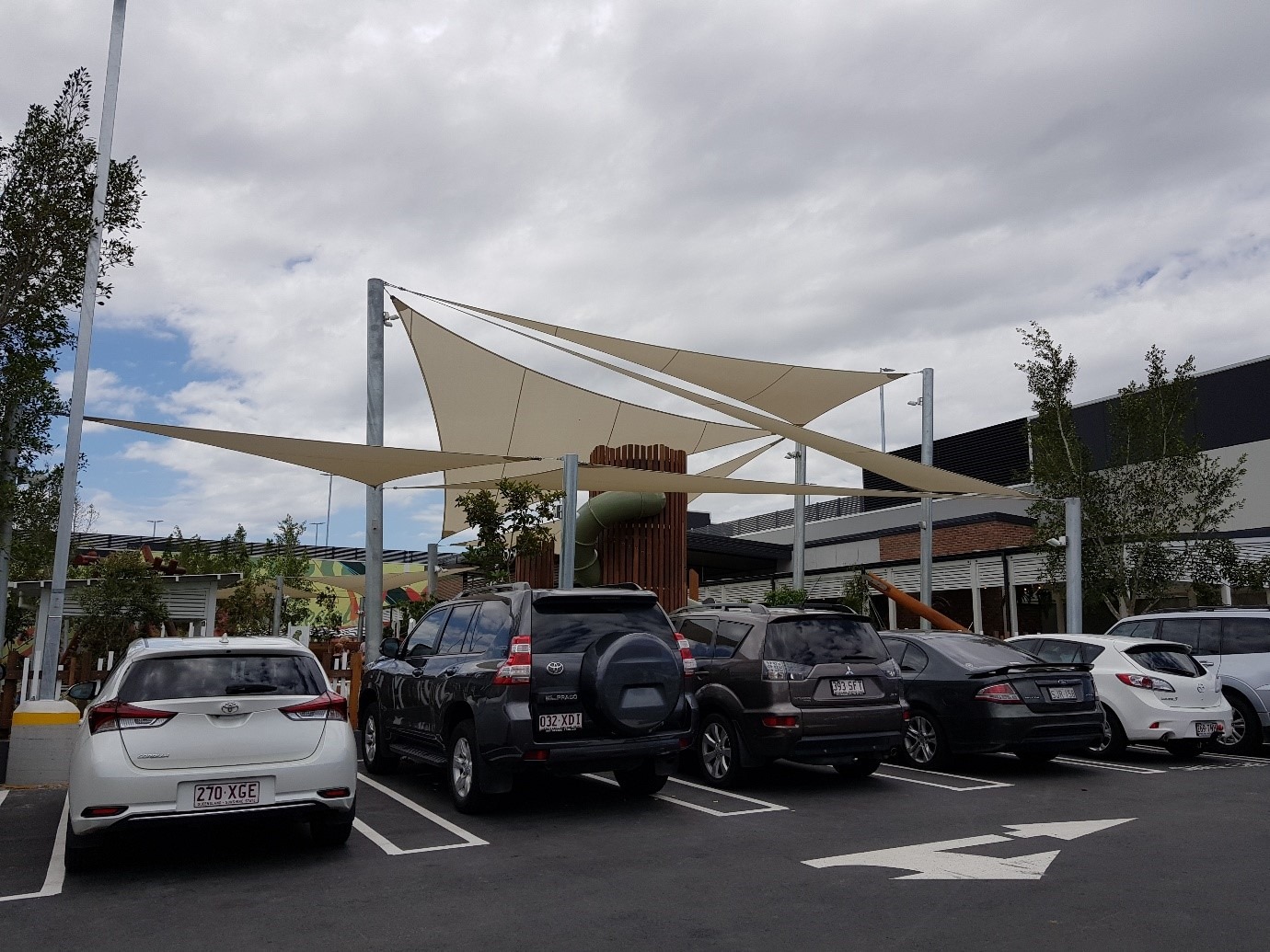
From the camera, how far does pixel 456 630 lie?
29.6ft

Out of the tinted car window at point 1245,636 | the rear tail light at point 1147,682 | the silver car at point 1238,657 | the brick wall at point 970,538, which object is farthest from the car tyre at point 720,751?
the brick wall at point 970,538

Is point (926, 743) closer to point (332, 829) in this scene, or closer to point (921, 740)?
point (921, 740)

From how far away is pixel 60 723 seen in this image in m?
9.63

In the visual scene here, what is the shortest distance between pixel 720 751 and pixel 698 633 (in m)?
1.30

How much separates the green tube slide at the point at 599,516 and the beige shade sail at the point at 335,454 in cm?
593

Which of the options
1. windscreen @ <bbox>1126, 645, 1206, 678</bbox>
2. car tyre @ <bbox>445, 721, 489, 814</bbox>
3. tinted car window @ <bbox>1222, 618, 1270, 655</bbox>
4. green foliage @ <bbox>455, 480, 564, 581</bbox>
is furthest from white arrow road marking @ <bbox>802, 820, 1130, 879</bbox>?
green foliage @ <bbox>455, 480, 564, 581</bbox>

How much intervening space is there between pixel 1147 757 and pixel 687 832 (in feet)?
24.0

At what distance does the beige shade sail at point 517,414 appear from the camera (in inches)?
741

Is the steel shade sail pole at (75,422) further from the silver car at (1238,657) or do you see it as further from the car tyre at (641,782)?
the silver car at (1238,657)

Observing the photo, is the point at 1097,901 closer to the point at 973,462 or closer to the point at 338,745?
the point at 338,745

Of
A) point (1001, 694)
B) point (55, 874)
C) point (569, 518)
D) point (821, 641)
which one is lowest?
point (55, 874)

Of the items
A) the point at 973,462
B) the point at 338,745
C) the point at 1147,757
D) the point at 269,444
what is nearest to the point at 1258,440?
the point at 973,462

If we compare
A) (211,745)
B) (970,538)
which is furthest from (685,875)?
(970,538)

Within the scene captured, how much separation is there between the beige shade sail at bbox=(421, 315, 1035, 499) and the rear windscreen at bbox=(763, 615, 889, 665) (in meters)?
5.45
